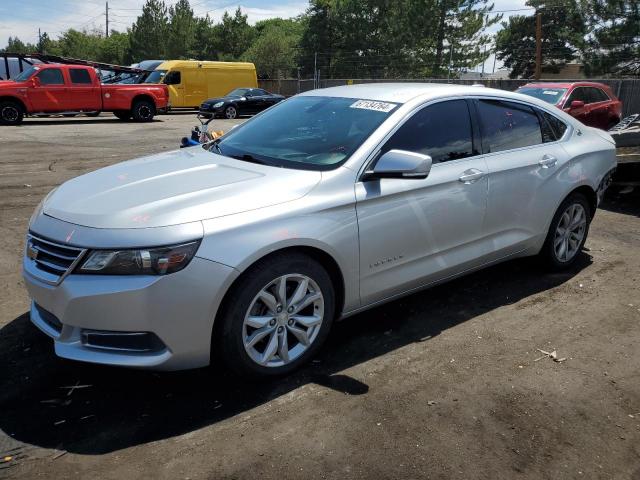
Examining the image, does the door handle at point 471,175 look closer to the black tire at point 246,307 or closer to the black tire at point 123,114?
the black tire at point 246,307

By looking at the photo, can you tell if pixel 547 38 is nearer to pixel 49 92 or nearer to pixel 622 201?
pixel 49 92

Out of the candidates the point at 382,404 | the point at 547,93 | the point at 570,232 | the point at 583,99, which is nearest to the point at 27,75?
the point at 547,93

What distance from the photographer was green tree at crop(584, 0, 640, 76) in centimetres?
2823

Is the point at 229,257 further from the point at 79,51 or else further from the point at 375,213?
the point at 79,51

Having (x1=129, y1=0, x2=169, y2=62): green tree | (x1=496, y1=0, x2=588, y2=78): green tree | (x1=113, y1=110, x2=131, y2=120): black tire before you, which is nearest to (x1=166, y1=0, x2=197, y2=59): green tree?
(x1=129, y1=0, x2=169, y2=62): green tree

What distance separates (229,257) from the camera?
2957mm

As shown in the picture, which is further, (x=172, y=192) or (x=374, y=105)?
(x=374, y=105)

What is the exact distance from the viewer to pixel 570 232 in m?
5.16

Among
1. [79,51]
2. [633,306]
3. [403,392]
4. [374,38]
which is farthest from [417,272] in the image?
[79,51]

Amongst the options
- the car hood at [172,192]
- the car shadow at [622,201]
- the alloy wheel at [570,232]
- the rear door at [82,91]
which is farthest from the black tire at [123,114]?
the alloy wheel at [570,232]

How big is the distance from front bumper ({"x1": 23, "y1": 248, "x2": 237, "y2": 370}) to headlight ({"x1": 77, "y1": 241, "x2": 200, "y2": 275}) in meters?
0.03

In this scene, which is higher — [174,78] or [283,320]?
[174,78]

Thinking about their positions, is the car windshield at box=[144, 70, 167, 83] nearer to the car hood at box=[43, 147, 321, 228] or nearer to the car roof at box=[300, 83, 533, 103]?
the car roof at box=[300, 83, 533, 103]

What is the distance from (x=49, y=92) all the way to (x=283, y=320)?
19203 mm
